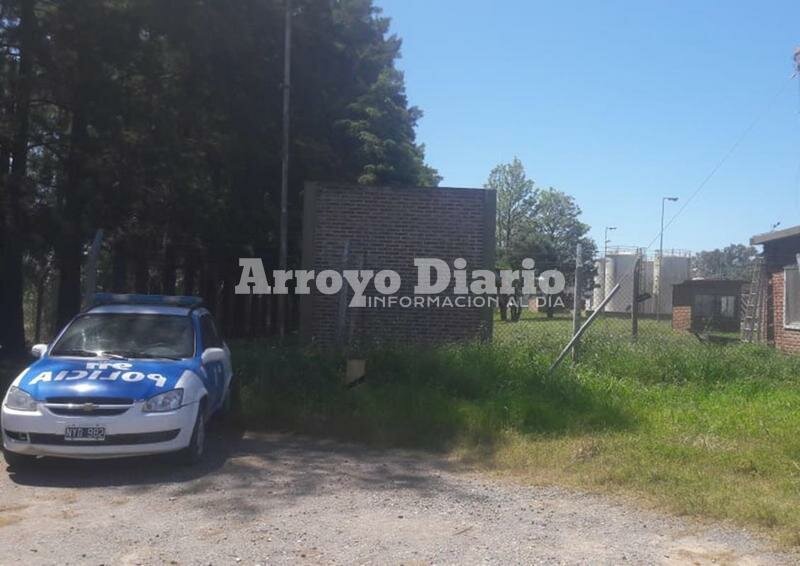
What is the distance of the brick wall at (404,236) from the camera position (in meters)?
13.2

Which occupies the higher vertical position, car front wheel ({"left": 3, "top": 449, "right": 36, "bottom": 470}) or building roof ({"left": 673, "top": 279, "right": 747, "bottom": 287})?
building roof ({"left": 673, "top": 279, "right": 747, "bottom": 287})

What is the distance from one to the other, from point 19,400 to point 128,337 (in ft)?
4.65

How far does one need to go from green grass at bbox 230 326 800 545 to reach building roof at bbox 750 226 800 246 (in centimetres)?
505

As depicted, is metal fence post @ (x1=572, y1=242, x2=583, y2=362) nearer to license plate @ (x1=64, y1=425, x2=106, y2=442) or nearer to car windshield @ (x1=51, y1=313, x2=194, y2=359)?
car windshield @ (x1=51, y1=313, x2=194, y2=359)

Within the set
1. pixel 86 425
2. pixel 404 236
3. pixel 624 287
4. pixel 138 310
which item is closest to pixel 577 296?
pixel 404 236

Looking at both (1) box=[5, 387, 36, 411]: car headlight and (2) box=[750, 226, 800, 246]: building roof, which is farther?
(2) box=[750, 226, 800, 246]: building roof

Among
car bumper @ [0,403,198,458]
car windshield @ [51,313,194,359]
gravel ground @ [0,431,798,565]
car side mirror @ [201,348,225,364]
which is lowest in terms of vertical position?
gravel ground @ [0,431,798,565]

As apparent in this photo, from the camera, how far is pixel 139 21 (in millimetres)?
14328

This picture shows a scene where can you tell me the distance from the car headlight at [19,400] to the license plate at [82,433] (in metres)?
0.42

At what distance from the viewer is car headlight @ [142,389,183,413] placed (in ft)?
24.0

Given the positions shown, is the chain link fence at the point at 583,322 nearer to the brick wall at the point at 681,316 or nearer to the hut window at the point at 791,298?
the hut window at the point at 791,298

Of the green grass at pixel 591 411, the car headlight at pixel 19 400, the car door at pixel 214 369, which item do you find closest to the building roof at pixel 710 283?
the green grass at pixel 591 411

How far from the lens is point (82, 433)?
7113 mm

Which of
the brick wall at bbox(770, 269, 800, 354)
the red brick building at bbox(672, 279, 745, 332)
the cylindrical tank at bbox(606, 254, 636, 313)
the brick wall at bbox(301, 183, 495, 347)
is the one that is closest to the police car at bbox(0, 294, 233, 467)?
the brick wall at bbox(301, 183, 495, 347)
